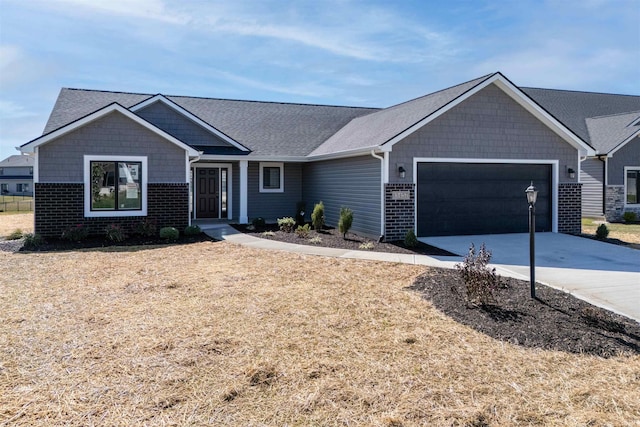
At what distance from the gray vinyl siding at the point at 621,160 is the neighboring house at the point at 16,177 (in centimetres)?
6853

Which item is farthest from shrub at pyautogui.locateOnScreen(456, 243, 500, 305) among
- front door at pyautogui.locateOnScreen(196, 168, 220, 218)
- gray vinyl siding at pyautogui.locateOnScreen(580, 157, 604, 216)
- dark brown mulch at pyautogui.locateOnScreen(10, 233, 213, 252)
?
gray vinyl siding at pyautogui.locateOnScreen(580, 157, 604, 216)

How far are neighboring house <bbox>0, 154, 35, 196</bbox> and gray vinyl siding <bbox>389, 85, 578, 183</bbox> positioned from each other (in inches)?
2630

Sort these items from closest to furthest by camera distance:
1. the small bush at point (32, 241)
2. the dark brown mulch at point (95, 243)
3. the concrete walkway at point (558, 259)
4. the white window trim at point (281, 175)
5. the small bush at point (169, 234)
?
the concrete walkway at point (558, 259) < the dark brown mulch at point (95, 243) < the small bush at point (32, 241) < the small bush at point (169, 234) < the white window trim at point (281, 175)

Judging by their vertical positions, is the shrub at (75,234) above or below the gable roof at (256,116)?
below

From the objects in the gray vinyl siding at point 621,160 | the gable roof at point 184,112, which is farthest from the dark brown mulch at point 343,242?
the gray vinyl siding at point 621,160

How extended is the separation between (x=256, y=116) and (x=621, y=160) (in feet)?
53.1

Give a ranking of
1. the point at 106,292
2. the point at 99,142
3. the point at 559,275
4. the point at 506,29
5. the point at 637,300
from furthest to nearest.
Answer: the point at 506,29 < the point at 99,142 < the point at 559,275 < the point at 106,292 < the point at 637,300

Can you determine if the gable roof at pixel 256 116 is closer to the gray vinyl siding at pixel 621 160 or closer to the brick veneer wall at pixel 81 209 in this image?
the brick veneer wall at pixel 81 209

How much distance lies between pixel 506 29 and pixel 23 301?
1437 cm

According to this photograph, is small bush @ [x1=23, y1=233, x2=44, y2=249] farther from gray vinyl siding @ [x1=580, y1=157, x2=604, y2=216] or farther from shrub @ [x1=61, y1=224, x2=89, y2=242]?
gray vinyl siding @ [x1=580, y1=157, x2=604, y2=216]

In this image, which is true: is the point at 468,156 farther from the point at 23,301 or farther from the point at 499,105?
the point at 23,301

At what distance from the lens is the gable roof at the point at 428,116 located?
42.6 ft

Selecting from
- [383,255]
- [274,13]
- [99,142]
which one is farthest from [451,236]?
[99,142]

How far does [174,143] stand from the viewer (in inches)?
563
